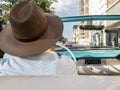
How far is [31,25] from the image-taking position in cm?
195

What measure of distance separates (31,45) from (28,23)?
0.14 metres

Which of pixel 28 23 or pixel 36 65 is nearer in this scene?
pixel 36 65

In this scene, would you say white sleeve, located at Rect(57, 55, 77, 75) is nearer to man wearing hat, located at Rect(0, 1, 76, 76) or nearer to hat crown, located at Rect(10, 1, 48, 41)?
man wearing hat, located at Rect(0, 1, 76, 76)

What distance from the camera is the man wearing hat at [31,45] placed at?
1821 mm

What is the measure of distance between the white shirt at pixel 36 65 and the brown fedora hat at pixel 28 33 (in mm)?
47

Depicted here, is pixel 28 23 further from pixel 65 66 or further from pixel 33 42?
pixel 65 66

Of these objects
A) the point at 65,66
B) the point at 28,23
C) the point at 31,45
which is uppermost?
the point at 28,23

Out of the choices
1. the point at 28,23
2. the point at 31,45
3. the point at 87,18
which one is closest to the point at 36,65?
the point at 31,45

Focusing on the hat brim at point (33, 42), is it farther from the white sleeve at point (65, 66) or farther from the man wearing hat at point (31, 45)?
the white sleeve at point (65, 66)

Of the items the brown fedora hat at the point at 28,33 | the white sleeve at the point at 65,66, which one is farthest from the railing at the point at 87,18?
the white sleeve at the point at 65,66

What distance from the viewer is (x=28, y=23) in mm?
1940

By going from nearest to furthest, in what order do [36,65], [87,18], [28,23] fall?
1. [36,65]
2. [28,23]
3. [87,18]

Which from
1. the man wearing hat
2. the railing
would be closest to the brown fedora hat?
the man wearing hat

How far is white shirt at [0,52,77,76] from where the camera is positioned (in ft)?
5.93
